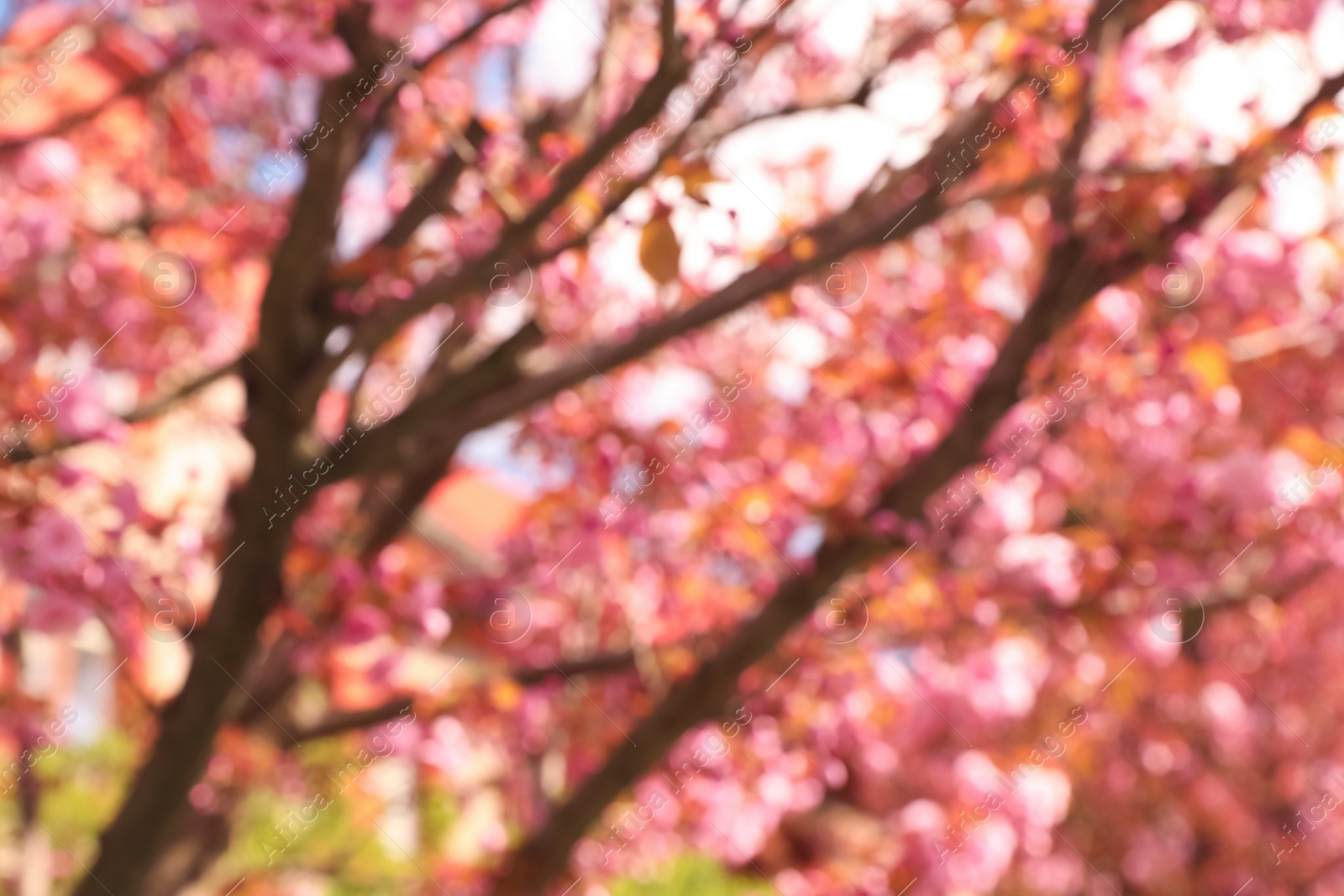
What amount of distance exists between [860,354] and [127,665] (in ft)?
7.97

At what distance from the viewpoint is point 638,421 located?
3445 mm

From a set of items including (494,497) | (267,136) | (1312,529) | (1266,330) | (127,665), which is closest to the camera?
(127,665)

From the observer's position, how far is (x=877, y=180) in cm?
242

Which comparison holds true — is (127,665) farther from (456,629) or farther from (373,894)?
(373,894)

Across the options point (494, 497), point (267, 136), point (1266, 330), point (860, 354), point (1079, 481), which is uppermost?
point (267, 136)

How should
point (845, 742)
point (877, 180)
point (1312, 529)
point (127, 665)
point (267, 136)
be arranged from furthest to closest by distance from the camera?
A: point (845, 742) < point (267, 136) < point (1312, 529) < point (127, 665) < point (877, 180)

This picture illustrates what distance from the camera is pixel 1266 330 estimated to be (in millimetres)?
3020

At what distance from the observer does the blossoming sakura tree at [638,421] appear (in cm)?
227

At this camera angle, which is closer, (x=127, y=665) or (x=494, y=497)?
(x=127, y=665)

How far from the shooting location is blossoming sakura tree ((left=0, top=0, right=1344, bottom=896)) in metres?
2.27

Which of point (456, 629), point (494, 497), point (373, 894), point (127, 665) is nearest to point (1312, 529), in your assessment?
point (456, 629)

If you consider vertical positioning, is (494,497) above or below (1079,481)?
below

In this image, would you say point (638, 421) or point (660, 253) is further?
point (638, 421)

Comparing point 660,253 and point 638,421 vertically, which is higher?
point 660,253
